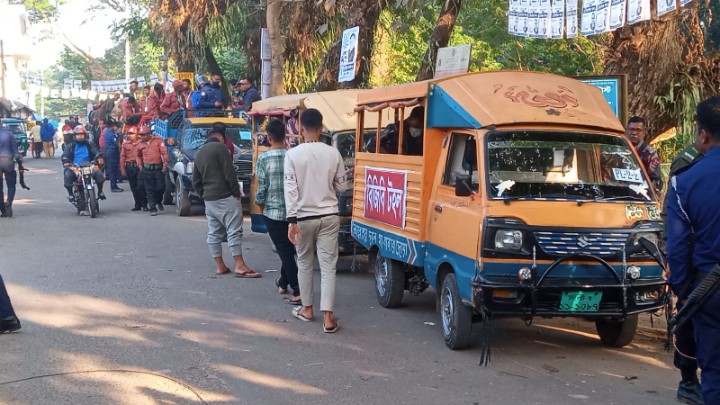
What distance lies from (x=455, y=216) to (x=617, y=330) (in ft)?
5.71

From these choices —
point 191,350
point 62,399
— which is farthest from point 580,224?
point 62,399

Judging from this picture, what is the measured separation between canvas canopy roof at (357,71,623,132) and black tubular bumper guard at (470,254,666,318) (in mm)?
1332

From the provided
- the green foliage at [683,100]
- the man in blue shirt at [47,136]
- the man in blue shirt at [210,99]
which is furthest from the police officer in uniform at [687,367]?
the man in blue shirt at [47,136]

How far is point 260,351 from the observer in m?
6.77

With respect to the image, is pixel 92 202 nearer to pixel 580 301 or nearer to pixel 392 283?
pixel 392 283

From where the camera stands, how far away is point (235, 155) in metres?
16.7

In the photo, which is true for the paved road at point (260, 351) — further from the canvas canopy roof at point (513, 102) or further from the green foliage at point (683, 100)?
the green foliage at point (683, 100)

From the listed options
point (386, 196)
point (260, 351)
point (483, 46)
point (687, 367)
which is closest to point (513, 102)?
point (386, 196)

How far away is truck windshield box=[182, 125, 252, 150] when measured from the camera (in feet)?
56.1

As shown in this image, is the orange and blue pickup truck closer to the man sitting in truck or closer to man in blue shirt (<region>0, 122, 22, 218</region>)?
the man sitting in truck

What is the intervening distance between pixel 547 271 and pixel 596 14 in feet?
15.4

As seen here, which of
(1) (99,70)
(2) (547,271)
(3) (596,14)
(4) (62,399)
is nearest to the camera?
(4) (62,399)

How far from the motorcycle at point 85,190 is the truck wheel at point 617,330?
1147 centimetres

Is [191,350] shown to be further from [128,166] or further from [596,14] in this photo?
[128,166]
